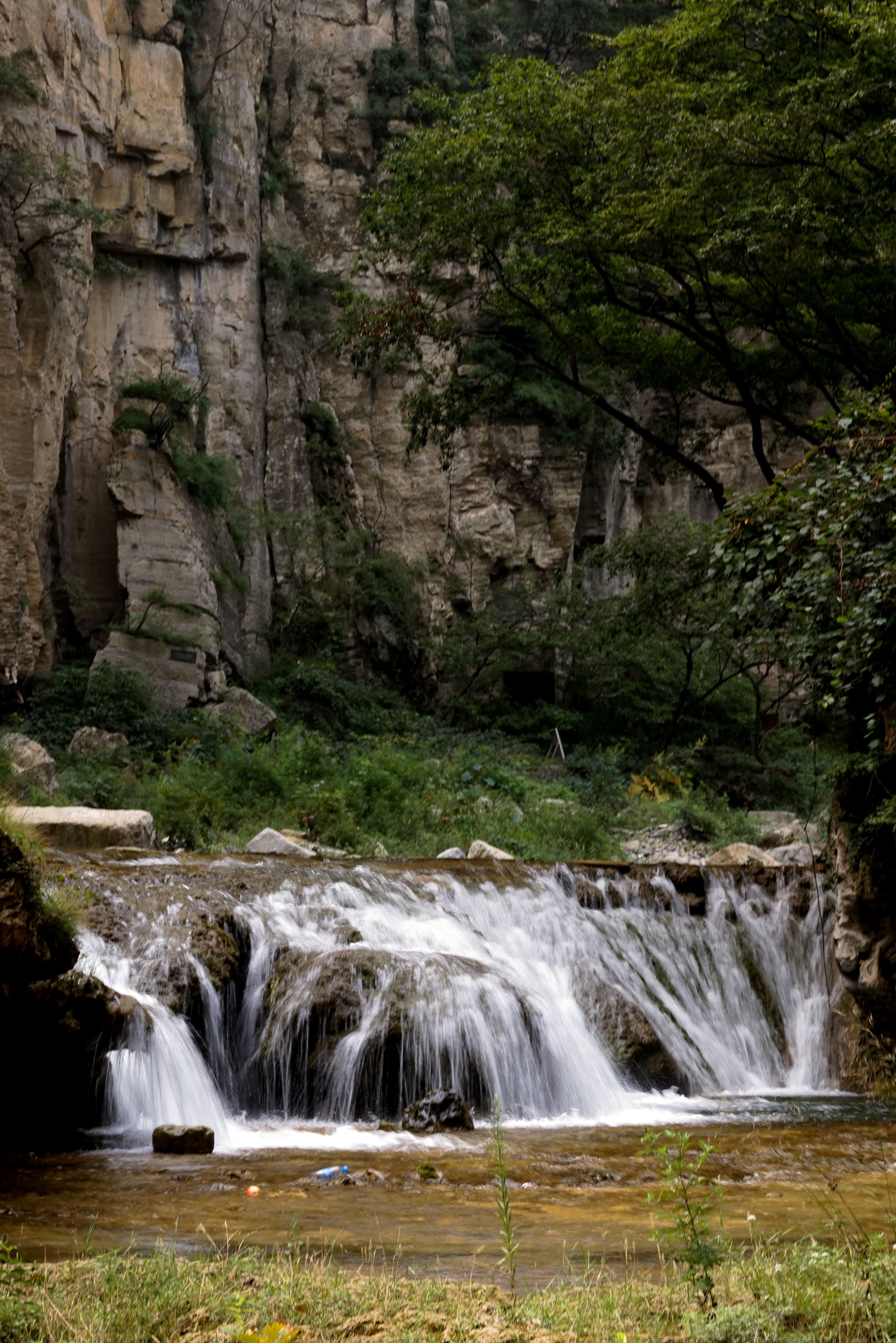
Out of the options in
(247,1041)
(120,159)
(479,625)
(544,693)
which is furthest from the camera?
(544,693)

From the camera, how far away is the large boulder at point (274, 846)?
12094 mm

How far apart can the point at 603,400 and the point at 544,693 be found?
18271 millimetres

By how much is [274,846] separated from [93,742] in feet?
24.3

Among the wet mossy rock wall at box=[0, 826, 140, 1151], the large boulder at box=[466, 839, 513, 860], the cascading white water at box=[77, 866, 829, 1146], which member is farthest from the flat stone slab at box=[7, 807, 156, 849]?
the wet mossy rock wall at box=[0, 826, 140, 1151]

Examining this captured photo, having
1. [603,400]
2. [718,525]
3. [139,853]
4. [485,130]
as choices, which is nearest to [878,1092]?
[718,525]

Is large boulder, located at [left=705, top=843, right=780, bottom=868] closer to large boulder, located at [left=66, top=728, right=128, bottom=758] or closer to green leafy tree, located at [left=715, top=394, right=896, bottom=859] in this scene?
green leafy tree, located at [left=715, top=394, right=896, bottom=859]

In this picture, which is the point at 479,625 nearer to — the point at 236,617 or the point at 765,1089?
the point at 236,617

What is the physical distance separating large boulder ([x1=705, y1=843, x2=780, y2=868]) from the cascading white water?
1221 millimetres

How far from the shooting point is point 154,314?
2627 centimetres

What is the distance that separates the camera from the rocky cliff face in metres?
20.0

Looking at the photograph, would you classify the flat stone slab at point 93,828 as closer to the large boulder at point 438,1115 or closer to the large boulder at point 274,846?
the large boulder at point 274,846

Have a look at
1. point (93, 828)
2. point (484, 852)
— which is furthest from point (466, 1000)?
point (484, 852)

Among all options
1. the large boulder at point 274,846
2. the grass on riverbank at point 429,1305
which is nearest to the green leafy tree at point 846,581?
→ the grass on riverbank at point 429,1305

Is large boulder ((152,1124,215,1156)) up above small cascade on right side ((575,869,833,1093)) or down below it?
below
